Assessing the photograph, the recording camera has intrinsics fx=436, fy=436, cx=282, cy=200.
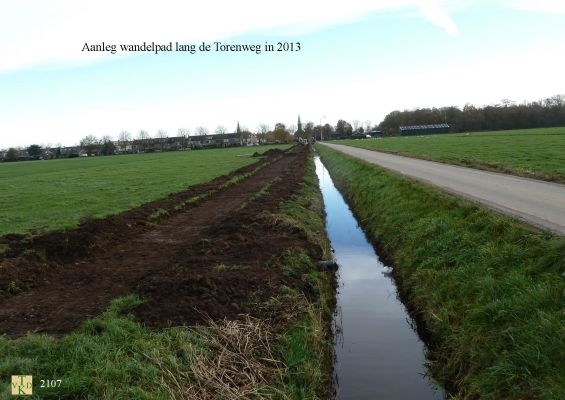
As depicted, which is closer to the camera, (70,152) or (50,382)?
(50,382)

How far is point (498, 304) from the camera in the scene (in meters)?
7.05

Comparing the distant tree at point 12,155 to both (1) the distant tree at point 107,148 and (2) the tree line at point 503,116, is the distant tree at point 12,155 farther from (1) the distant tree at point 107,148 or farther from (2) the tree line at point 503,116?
(2) the tree line at point 503,116

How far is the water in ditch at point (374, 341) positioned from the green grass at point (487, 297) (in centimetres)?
40

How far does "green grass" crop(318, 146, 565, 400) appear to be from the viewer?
18.5 feet

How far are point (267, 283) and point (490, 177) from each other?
17514 mm

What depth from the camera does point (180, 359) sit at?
622 cm

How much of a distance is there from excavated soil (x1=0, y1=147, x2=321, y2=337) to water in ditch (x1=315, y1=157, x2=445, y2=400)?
1.48 meters

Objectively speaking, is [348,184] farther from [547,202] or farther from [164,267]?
[164,267]

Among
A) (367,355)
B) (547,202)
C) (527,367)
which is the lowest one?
(367,355)

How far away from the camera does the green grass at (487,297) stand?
564 centimetres

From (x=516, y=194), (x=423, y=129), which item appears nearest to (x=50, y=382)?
(x=516, y=194)

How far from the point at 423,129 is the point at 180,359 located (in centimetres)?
17205

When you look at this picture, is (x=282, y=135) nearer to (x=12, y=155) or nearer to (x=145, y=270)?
(x=12, y=155)

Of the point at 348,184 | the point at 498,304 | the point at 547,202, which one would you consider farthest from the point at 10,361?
the point at 348,184
